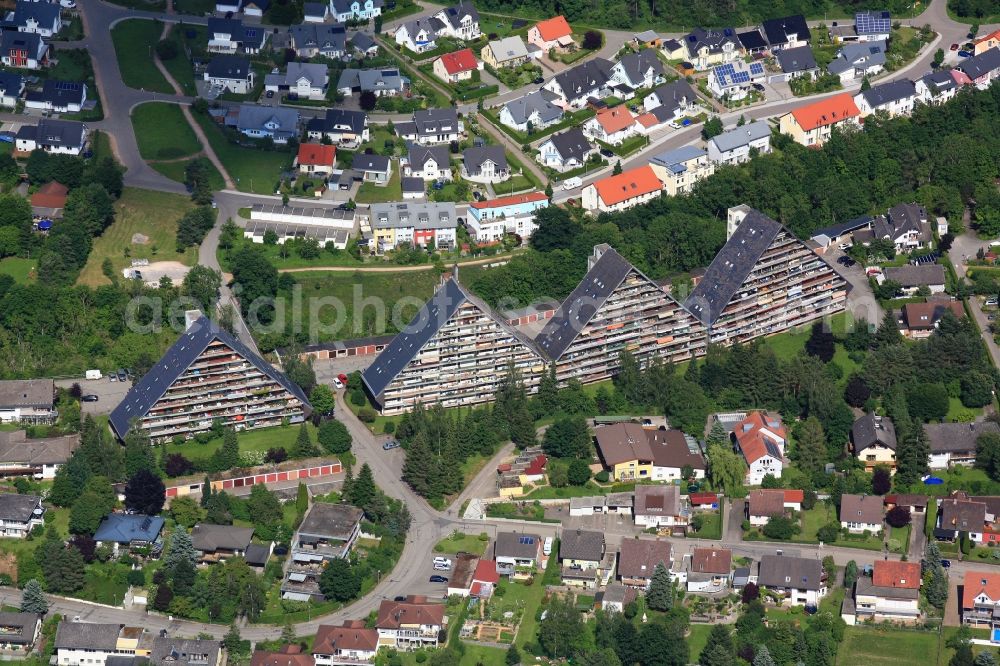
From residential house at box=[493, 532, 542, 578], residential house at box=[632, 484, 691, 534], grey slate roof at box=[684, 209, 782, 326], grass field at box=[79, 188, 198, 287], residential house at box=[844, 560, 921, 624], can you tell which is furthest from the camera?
grass field at box=[79, 188, 198, 287]

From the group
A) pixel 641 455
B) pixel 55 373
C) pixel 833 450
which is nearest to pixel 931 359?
pixel 833 450

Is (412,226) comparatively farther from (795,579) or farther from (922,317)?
(795,579)

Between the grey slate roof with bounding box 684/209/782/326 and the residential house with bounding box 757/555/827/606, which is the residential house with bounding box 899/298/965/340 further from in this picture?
the residential house with bounding box 757/555/827/606

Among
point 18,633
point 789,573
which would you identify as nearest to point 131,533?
point 18,633

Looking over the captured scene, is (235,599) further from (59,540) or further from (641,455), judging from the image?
(641,455)

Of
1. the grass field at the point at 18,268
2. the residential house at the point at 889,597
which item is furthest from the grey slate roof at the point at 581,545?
the grass field at the point at 18,268

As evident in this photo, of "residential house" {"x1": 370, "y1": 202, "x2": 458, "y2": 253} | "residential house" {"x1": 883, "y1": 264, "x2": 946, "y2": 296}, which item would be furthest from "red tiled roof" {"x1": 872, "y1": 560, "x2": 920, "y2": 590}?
"residential house" {"x1": 370, "y1": 202, "x2": 458, "y2": 253}
